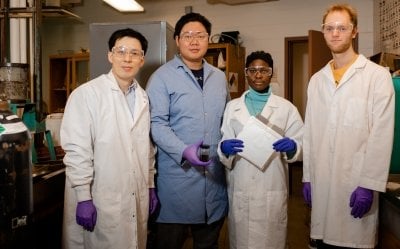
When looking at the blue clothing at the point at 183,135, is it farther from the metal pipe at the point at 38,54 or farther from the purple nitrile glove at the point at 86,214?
the metal pipe at the point at 38,54

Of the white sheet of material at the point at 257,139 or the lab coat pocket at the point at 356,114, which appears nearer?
the lab coat pocket at the point at 356,114

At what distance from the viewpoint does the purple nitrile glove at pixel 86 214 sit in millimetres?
1688

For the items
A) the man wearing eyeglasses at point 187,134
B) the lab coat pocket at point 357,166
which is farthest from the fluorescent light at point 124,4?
the lab coat pocket at point 357,166

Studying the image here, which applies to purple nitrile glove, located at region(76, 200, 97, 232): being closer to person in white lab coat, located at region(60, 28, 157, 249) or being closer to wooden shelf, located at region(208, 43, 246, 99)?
person in white lab coat, located at region(60, 28, 157, 249)

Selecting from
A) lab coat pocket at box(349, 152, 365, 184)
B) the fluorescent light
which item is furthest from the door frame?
lab coat pocket at box(349, 152, 365, 184)

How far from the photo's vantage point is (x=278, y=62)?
5.52 m

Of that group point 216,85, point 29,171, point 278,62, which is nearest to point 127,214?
point 29,171

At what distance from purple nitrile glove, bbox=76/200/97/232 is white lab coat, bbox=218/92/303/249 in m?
0.72

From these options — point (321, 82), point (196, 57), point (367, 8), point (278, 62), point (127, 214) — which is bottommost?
point (127, 214)

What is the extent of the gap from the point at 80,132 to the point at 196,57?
2.52 ft

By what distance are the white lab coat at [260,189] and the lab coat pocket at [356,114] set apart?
1.26ft

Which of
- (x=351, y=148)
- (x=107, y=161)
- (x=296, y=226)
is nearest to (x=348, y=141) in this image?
(x=351, y=148)

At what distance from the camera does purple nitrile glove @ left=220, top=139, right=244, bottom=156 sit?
191 centimetres

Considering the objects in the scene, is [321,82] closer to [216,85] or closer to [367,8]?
[216,85]
